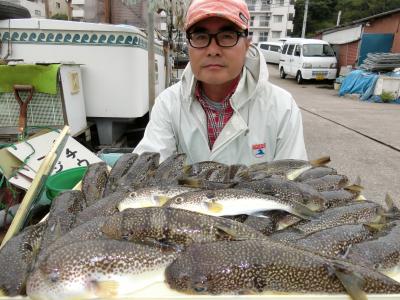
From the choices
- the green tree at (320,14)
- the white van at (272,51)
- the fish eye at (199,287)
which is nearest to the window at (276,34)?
the green tree at (320,14)

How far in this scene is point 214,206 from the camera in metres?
1.59

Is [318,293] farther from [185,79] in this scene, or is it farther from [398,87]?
[398,87]

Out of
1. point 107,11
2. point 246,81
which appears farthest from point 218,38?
point 107,11

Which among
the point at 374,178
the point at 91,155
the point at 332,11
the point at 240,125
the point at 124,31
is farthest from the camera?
the point at 332,11

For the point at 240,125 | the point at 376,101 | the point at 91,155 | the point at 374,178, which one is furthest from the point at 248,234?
the point at 376,101

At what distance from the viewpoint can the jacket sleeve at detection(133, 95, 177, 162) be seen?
2.77 metres

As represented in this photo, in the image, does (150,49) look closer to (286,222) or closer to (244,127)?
(244,127)

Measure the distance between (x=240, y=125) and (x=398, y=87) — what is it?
14.6 meters

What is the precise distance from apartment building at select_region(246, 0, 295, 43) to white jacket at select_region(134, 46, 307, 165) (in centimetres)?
6235

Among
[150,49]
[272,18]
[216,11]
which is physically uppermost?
[272,18]

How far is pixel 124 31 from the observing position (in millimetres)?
4848

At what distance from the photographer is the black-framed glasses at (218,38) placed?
2291mm

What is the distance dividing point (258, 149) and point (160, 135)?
88 cm

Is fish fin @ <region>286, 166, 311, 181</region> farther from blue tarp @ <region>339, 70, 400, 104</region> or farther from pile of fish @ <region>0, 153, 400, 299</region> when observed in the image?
blue tarp @ <region>339, 70, 400, 104</region>
